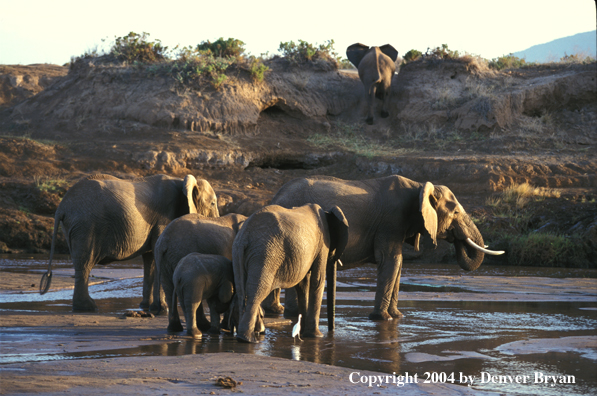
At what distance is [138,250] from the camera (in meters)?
9.95

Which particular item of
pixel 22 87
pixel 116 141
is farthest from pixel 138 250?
pixel 22 87

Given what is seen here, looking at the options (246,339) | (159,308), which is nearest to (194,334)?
(246,339)

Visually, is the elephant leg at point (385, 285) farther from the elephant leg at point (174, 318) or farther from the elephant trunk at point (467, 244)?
the elephant leg at point (174, 318)

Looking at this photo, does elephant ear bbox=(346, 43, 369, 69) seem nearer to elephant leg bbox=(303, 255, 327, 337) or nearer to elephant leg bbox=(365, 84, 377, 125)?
elephant leg bbox=(365, 84, 377, 125)

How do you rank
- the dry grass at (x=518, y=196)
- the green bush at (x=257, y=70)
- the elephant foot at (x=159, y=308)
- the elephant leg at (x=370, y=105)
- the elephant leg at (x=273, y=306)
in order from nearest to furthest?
the elephant foot at (x=159, y=308) < the elephant leg at (x=273, y=306) < the dry grass at (x=518, y=196) < the green bush at (x=257, y=70) < the elephant leg at (x=370, y=105)

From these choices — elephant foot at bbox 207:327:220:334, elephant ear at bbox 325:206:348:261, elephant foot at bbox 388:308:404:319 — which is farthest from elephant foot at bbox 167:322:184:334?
elephant foot at bbox 388:308:404:319

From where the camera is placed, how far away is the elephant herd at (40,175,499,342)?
24.1 ft

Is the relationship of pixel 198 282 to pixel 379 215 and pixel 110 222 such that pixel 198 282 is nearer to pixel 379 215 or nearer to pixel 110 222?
pixel 110 222

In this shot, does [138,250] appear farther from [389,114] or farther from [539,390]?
[389,114]

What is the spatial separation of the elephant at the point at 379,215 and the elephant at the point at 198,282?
6.26 feet

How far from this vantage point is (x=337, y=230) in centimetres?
813

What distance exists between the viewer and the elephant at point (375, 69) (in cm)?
2795

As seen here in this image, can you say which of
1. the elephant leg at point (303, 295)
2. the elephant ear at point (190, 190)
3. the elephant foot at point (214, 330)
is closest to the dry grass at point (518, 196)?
the elephant ear at point (190, 190)

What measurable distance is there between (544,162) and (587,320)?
15.3 meters
